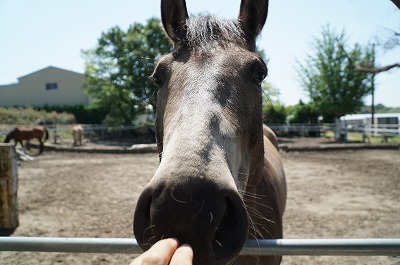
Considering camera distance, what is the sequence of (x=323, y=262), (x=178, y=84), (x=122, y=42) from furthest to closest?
(x=122, y=42) < (x=323, y=262) < (x=178, y=84)

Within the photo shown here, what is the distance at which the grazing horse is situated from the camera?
1.28 m

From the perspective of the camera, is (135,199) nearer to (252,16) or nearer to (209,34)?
(252,16)

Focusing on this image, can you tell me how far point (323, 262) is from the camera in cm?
495

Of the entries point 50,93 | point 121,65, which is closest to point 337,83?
point 121,65

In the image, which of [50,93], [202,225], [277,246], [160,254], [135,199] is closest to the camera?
[160,254]

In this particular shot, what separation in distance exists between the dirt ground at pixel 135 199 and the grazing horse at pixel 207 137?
118 cm

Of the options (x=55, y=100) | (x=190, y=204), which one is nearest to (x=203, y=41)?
(x=190, y=204)

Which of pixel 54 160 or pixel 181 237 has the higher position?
pixel 181 237

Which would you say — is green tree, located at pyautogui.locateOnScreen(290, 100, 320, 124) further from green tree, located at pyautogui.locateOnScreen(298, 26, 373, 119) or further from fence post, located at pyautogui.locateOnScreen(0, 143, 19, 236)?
fence post, located at pyautogui.locateOnScreen(0, 143, 19, 236)

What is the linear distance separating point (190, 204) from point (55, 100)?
59.5 metres

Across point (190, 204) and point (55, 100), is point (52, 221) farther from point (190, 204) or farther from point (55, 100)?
point (55, 100)

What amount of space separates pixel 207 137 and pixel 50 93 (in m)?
60.3

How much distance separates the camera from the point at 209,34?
232cm

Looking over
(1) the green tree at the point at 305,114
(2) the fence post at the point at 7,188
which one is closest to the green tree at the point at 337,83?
(1) the green tree at the point at 305,114
